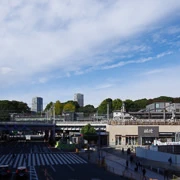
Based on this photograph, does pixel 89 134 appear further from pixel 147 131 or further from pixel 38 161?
pixel 38 161

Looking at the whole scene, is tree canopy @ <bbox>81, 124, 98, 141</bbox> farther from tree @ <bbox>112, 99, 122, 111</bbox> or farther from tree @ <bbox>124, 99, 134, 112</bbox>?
tree @ <bbox>124, 99, 134, 112</bbox>

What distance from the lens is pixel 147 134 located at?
285 feet

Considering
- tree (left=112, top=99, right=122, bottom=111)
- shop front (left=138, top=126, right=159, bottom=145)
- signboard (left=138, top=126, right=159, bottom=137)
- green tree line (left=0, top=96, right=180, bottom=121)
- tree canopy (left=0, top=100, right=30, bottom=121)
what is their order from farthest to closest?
tree (left=112, top=99, right=122, bottom=111) → green tree line (left=0, top=96, right=180, bottom=121) → tree canopy (left=0, top=100, right=30, bottom=121) → signboard (left=138, top=126, right=159, bottom=137) → shop front (left=138, top=126, right=159, bottom=145)

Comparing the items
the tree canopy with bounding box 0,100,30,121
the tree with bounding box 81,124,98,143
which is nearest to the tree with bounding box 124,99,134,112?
the tree canopy with bounding box 0,100,30,121

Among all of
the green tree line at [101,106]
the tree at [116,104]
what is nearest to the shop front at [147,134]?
the green tree line at [101,106]

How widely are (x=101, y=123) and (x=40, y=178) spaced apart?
73387 mm

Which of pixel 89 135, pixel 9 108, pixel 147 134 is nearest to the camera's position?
pixel 147 134

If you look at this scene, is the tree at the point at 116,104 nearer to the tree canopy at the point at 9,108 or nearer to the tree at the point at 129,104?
the tree at the point at 129,104

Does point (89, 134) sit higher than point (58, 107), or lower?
lower

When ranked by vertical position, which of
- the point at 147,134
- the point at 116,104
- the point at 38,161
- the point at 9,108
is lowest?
the point at 38,161

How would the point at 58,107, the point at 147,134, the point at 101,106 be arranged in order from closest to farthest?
the point at 147,134, the point at 101,106, the point at 58,107

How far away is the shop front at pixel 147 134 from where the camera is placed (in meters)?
86.3

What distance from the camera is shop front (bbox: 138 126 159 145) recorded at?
86.3m

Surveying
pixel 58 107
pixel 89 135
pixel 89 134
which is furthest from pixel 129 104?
pixel 89 135
